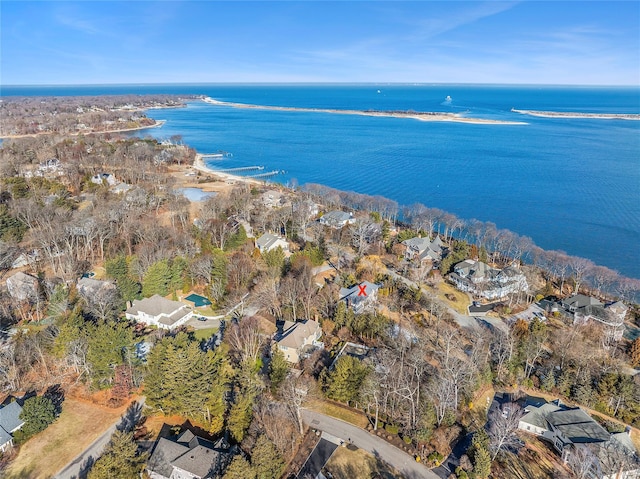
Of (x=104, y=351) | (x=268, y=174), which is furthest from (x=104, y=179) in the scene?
(x=104, y=351)

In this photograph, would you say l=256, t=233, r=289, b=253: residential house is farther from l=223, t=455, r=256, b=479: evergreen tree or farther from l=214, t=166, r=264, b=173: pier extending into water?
l=214, t=166, r=264, b=173: pier extending into water

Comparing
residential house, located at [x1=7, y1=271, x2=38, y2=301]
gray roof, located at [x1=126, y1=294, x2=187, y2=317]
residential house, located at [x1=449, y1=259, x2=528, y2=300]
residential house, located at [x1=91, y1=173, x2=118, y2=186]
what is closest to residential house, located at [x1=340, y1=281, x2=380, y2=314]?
residential house, located at [x1=449, y1=259, x2=528, y2=300]

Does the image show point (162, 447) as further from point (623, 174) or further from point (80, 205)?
point (623, 174)

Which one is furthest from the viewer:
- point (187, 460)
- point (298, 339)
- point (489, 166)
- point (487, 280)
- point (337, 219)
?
point (489, 166)

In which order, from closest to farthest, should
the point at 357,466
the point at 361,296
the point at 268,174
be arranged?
the point at 357,466
the point at 361,296
the point at 268,174

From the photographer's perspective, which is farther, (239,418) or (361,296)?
(361,296)

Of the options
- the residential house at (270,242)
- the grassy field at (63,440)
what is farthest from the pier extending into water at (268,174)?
the grassy field at (63,440)

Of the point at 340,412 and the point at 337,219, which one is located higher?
the point at 337,219

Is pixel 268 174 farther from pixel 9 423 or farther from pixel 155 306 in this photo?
pixel 9 423

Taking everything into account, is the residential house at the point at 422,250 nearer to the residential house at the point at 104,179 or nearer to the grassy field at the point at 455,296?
the grassy field at the point at 455,296
